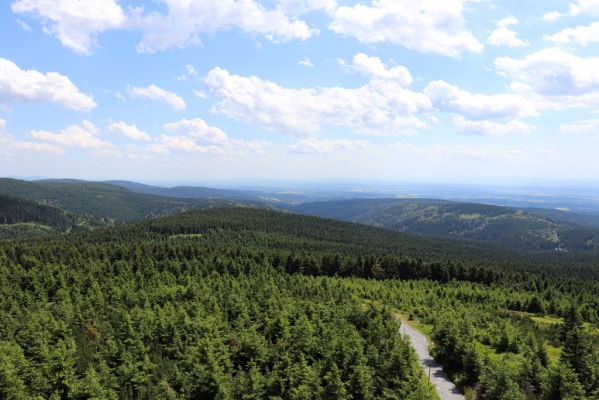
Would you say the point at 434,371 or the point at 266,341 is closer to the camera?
the point at 434,371

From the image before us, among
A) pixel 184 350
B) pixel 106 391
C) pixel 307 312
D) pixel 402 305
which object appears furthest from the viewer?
pixel 402 305

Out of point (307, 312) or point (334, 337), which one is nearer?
point (334, 337)

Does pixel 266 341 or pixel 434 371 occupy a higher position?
pixel 266 341

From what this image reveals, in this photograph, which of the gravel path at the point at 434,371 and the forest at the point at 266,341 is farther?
the gravel path at the point at 434,371

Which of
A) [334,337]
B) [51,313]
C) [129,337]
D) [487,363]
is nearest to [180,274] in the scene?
[51,313]

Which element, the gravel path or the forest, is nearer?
the forest

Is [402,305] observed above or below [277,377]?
below

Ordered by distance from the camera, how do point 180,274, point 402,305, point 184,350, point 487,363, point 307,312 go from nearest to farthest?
1. point 487,363
2. point 184,350
3. point 307,312
4. point 402,305
5. point 180,274

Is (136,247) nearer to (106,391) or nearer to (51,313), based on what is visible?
(51,313)
